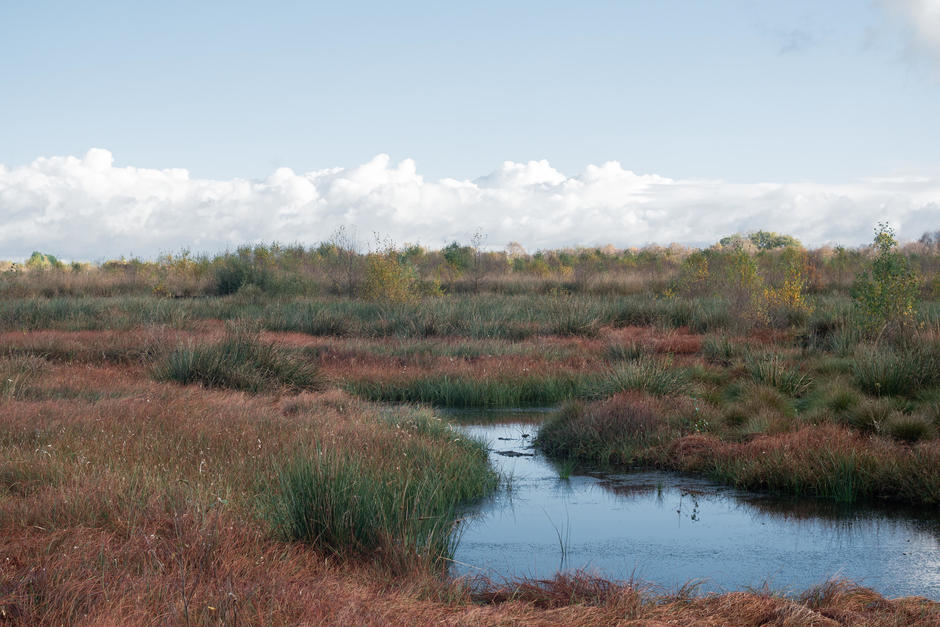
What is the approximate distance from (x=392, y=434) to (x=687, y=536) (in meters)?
3.83

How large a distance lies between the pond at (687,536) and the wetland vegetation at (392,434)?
0.41 metres

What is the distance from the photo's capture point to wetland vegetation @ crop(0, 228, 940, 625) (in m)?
4.74

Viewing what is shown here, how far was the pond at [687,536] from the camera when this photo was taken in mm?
6656

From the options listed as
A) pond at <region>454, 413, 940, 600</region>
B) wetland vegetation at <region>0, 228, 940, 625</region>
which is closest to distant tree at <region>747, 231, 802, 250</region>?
wetland vegetation at <region>0, 228, 940, 625</region>

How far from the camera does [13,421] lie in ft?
29.5

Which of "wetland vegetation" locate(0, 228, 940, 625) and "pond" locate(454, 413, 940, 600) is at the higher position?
"wetland vegetation" locate(0, 228, 940, 625)

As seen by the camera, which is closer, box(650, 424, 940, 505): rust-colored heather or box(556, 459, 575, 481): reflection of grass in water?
box(650, 424, 940, 505): rust-colored heather

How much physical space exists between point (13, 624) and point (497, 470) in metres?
7.09

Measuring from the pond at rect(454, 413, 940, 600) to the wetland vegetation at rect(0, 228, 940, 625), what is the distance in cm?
41

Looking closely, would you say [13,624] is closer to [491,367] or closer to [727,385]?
[727,385]

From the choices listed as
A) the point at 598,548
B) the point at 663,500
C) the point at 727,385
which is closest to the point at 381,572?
the point at 598,548

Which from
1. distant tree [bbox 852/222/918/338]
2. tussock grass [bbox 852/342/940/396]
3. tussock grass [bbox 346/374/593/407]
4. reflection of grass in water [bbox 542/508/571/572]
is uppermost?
distant tree [bbox 852/222/918/338]

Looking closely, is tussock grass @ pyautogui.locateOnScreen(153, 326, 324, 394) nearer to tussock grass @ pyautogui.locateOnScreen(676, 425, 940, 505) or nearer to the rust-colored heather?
the rust-colored heather

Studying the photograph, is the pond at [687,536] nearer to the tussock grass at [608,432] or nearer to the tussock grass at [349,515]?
the tussock grass at [349,515]
